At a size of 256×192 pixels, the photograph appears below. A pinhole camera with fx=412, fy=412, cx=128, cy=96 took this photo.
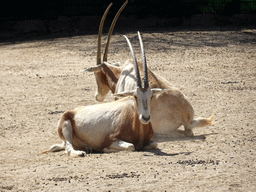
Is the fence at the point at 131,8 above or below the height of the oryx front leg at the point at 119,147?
above

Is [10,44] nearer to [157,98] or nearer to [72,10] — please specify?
[72,10]

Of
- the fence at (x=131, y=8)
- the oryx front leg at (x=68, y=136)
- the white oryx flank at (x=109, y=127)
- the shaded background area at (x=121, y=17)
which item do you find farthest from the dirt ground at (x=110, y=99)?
the fence at (x=131, y=8)

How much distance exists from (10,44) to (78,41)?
266 centimetres

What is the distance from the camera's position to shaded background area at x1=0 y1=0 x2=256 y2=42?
18.4 meters

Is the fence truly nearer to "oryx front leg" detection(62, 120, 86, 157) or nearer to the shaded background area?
the shaded background area

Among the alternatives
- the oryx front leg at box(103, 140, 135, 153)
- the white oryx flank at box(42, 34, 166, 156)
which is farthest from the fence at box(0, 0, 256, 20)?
the oryx front leg at box(103, 140, 135, 153)

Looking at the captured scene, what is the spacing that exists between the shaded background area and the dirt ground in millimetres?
3187

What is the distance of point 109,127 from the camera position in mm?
5070

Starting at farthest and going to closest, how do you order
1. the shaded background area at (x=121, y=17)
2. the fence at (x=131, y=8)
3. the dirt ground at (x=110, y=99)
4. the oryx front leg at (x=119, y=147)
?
the fence at (x=131, y=8) → the shaded background area at (x=121, y=17) → the oryx front leg at (x=119, y=147) → the dirt ground at (x=110, y=99)

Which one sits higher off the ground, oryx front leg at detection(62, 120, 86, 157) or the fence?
the fence

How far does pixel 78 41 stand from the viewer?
15.1 m

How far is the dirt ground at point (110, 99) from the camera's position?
12.9 ft

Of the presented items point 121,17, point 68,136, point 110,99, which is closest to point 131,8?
point 121,17

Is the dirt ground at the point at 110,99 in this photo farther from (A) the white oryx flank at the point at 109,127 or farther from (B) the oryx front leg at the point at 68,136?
(A) the white oryx flank at the point at 109,127
